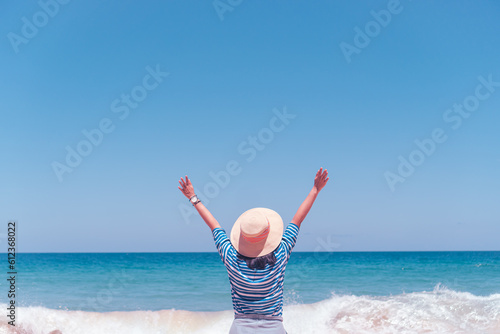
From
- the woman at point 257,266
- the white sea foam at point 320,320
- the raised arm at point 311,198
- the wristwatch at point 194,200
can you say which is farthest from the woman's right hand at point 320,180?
the white sea foam at point 320,320

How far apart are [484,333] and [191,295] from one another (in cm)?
887

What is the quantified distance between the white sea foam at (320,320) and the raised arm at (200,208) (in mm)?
6577

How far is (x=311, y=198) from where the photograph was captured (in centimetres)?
282

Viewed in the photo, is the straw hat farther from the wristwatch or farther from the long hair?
the wristwatch

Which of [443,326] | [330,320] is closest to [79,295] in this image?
[330,320]

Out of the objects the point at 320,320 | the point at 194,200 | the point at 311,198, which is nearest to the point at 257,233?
the point at 311,198

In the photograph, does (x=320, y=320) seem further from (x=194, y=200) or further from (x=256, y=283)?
(x=256, y=283)

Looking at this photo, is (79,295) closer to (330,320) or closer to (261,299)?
(330,320)

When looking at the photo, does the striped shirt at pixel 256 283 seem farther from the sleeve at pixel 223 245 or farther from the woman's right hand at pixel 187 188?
the woman's right hand at pixel 187 188

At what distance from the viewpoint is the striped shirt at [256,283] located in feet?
8.16

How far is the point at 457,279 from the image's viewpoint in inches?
800

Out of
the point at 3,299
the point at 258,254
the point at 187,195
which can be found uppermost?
the point at 187,195

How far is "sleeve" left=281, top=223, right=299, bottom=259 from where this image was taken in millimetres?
2609

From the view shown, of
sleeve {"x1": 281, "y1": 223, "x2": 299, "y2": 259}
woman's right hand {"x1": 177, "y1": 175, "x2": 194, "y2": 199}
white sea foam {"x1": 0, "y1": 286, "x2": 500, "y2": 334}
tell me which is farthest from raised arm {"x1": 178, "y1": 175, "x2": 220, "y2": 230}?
white sea foam {"x1": 0, "y1": 286, "x2": 500, "y2": 334}
